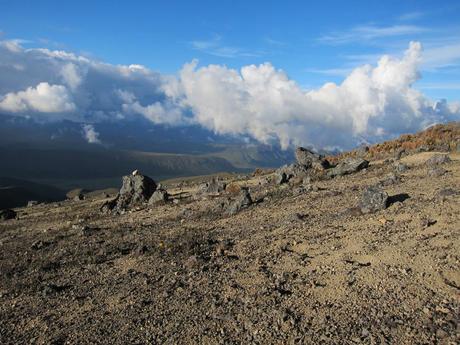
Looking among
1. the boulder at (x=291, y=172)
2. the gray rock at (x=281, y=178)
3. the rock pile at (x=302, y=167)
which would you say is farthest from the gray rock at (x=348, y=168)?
the gray rock at (x=281, y=178)

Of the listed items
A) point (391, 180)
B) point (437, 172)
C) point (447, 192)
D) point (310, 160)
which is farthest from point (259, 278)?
point (310, 160)

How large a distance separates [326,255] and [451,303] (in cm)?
437

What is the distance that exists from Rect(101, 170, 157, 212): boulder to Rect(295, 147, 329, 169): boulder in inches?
491

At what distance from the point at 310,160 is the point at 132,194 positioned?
14755 mm

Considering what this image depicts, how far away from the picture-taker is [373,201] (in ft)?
62.3

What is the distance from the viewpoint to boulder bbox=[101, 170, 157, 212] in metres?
34.7

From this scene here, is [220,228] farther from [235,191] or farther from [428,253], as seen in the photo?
[235,191]

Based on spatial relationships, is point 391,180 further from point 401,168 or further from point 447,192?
point 447,192

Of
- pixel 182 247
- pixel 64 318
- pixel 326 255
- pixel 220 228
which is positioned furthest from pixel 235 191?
pixel 64 318

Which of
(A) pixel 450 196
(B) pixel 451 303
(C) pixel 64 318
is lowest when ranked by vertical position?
(C) pixel 64 318

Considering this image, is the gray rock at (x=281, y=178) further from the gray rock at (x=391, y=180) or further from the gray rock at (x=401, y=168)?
the gray rock at (x=391, y=180)

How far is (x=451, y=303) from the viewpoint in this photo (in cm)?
1099

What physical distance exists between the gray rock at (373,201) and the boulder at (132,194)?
771 inches

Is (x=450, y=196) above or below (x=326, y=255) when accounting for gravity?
above
